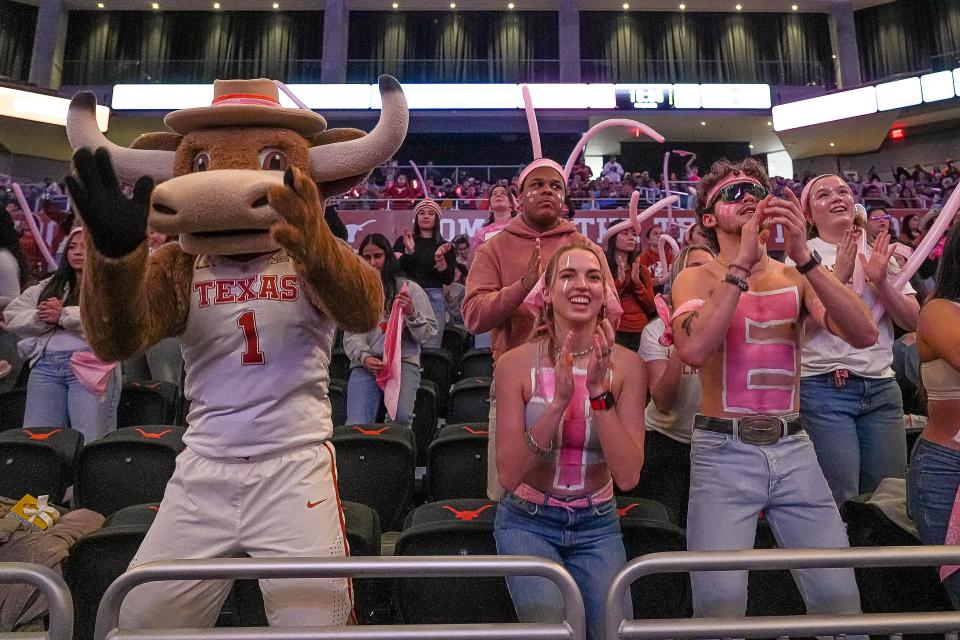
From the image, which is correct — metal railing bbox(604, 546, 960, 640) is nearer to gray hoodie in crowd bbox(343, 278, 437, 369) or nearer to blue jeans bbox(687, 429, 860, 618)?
blue jeans bbox(687, 429, 860, 618)

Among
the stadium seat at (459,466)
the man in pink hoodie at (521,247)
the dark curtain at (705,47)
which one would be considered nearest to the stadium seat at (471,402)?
the stadium seat at (459,466)

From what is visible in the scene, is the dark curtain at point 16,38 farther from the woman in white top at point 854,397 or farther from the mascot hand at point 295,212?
the woman in white top at point 854,397

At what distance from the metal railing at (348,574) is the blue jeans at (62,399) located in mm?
2627

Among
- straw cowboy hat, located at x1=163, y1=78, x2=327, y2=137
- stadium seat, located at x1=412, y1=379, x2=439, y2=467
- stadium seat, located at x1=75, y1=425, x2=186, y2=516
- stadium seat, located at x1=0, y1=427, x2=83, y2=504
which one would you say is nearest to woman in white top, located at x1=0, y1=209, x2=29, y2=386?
stadium seat, located at x1=0, y1=427, x2=83, y2=504

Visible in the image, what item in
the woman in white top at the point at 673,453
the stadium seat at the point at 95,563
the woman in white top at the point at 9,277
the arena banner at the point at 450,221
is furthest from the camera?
the arena banner at the point at 450,221

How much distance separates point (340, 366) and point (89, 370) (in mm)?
1842

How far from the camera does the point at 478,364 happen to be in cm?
504

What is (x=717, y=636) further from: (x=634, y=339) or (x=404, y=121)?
(x=634, y=339)

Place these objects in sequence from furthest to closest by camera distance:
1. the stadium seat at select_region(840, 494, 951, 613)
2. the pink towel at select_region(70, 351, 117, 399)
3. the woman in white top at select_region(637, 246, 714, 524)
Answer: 1. the pink towel at select_region(70, 351, 117, 399)
2. the woman in white top at select_region(637, 246, 714, 524)
3. the stadium seat at select_region(840, 494, 951, 613)

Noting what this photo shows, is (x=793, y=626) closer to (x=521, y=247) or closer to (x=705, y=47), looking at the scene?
(x=521, y=247)

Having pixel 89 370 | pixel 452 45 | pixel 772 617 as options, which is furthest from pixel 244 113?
pixel 452 45

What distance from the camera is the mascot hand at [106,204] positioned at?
1469 mm

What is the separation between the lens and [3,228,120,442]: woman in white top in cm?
368

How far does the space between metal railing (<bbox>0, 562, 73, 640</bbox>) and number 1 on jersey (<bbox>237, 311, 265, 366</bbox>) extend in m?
0.65
